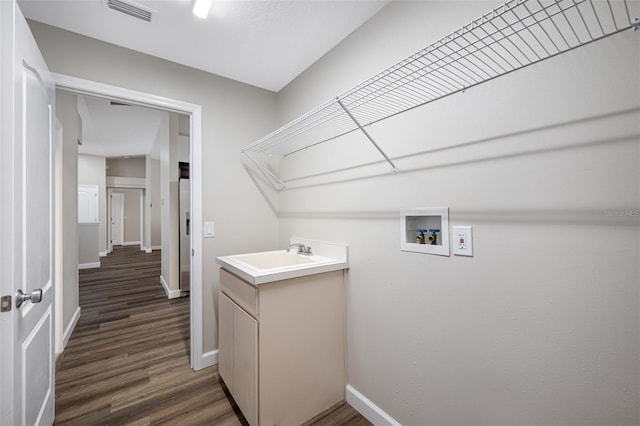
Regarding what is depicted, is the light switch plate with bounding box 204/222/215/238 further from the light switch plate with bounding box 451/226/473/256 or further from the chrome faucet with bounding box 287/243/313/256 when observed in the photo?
the light switch plate with bounding box 451/226/473/256

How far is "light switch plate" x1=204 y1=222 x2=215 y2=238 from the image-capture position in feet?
7.07

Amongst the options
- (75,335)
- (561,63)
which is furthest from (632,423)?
(75,335)

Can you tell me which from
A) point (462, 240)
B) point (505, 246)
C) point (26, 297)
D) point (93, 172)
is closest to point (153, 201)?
point (93, 172)

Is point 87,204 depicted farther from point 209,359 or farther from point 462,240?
point 462,240

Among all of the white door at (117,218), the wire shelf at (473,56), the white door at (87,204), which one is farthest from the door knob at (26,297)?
the white door at (117,218)

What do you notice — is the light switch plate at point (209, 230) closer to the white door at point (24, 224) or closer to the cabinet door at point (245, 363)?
the cabinet door at point (245, 363)

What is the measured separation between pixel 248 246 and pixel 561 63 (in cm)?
219

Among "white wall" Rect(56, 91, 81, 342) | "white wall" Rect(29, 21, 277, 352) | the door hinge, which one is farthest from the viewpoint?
"white wall" Rect(56, 91, 81, 342)

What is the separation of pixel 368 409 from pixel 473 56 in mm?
1881

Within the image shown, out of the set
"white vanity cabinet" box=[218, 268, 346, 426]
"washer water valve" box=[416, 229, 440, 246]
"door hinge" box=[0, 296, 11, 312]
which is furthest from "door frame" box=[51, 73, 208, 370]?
"washer water valve" box=[416, 229, 440, 246]

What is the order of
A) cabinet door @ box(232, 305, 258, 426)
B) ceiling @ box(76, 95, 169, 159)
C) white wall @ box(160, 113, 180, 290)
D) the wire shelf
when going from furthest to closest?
ceiling @ box(76, 95, 169, 159) < white wall @ box(160, 113, 180, 290) < cabinet door @ box(232, 305, 258, 426) < the wire shelf

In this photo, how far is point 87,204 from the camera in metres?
6.46

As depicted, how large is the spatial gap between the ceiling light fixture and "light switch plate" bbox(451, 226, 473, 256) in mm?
1680

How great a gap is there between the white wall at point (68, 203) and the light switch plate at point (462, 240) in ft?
10.8
